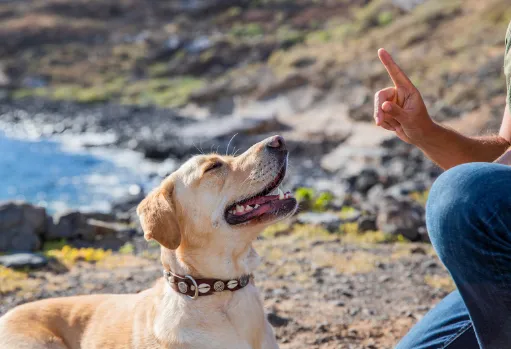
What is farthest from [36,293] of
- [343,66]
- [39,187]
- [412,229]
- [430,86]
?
[343,66]

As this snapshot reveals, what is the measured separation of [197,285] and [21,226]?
21.0ft

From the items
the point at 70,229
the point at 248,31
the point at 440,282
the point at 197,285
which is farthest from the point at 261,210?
the point at 248,31

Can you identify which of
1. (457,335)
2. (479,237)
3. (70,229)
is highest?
(479,237)

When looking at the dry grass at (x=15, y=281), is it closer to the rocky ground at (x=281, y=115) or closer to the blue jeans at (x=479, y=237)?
the rocky ground at (x=281, y=115)

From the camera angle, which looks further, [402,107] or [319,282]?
[319,282]

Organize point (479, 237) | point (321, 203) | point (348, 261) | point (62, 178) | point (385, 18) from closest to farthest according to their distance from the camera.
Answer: point (479, 237)
point (348, 261)
point (321, 203)
point (62, 178)
point (385, 18)

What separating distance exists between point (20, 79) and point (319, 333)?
44.5 m

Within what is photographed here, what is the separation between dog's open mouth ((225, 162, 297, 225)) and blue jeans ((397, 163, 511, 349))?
48.6 inches

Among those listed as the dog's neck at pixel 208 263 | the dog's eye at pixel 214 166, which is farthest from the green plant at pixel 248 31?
the dog's neck at pixel 208 263

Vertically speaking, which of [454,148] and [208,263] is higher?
[454,148]

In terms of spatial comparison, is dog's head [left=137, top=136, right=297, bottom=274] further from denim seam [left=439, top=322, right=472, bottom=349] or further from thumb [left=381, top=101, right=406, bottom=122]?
denim seam [left=439, top=322, right=472, bottom=349]

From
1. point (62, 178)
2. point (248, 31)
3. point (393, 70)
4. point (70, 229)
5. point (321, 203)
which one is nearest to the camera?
point (393, 70)

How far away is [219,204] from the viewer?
407 cm

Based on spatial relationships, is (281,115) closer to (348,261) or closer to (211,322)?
(348,261)
